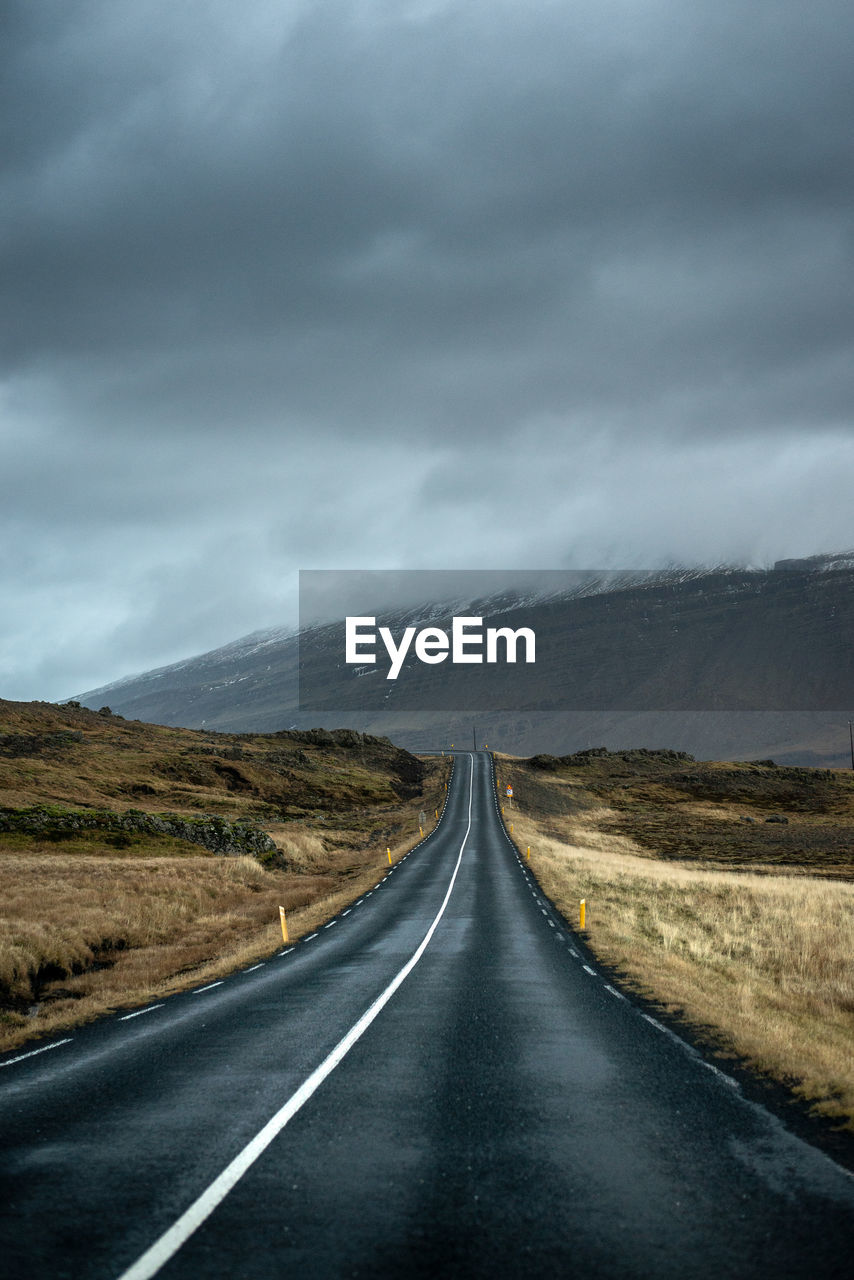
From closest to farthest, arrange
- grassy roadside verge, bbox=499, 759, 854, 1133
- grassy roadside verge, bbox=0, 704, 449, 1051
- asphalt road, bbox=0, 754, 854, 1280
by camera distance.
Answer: asphalt road, bbox=0, 754, 854, 1280, grassy roadside verge, bbox=499, 759, 854, 1133, grassy roadside verge, bbox=0, 704, 449, 1051

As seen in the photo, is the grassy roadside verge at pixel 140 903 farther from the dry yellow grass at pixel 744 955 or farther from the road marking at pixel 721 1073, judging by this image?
the road marking at pixel 721 1073

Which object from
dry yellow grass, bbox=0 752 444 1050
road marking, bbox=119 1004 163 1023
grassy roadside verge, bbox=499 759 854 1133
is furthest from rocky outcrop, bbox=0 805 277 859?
road marking, bbox=119 1004 163 1023

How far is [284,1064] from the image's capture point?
9.55 meters

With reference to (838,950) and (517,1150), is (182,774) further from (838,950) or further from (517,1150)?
(517,1150)

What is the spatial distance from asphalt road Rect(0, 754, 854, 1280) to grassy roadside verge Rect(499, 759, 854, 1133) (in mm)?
984

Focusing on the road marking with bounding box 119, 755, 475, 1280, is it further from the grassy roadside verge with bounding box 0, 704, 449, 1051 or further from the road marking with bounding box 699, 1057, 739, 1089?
the grassy roadside verge with bounding box 0, 704, 449, 1051

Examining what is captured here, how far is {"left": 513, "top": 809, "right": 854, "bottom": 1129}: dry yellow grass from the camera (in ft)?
33.2

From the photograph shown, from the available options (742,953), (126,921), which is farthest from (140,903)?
(742,953)

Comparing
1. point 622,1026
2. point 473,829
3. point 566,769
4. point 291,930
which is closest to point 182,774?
point 473,829

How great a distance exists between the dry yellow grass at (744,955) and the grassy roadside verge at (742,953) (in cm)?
3

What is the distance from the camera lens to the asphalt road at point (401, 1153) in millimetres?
4934

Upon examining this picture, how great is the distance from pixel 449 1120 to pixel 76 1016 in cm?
955

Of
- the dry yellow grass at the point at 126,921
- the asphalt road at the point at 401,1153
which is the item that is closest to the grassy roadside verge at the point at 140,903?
the dry yellow grass at the point at 126,921

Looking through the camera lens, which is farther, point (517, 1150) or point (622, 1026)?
point (622, 1026)
